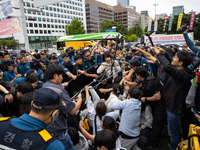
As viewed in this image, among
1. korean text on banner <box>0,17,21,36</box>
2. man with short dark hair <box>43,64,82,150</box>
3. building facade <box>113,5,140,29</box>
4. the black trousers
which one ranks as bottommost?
the black trousers

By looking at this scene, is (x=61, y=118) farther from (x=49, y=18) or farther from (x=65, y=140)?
(x=49, y=18)

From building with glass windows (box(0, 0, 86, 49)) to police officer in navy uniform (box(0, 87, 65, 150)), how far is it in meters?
52.6

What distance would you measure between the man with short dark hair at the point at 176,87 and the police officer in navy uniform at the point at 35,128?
1.91m

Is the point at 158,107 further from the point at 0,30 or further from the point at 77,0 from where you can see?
the point at 77,0

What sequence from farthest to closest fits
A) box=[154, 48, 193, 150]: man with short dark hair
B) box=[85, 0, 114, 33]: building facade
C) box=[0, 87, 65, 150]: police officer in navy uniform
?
box=[85, 0, 114, 33]: building facade → box=[154, 48, 193, 150]: man with short dark hair → box=[0, 87, 65, 150]: police officer in navy uniform

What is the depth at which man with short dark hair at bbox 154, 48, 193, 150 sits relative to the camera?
2269mm

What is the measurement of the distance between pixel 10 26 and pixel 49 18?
59.2 m

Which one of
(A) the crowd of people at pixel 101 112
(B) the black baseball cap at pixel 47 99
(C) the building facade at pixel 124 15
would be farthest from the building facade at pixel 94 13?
(B) the black baseball cap at pixel 47 99

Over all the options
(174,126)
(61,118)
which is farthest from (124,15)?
(61,118)

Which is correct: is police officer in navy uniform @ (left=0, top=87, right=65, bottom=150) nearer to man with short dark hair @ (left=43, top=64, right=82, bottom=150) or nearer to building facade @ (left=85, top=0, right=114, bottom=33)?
man with short dark hair @ (left=43, top=64, right=82, bottom=150)

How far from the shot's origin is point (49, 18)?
2393 inches

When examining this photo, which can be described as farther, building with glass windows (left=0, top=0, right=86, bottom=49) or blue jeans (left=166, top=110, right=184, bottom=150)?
building with glass windows (left=0, top=0, right=86, bottom=49)

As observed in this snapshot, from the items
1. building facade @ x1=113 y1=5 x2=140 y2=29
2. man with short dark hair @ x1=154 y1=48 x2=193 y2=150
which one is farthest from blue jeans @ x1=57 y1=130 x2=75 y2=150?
building facade @ x1=113 y1=5 x2=140 y2=29

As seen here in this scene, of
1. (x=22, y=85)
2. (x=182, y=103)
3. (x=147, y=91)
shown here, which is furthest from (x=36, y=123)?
(x=182, y=103)
